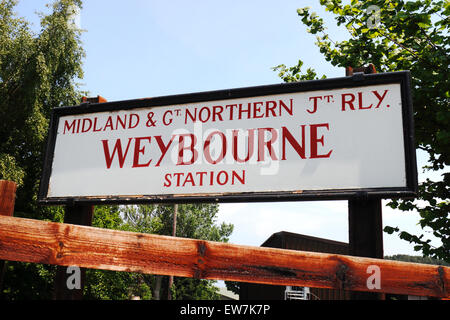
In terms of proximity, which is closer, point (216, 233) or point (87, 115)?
point (87, 115)

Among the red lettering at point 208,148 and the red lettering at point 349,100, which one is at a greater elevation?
the red lettering at point 349,100

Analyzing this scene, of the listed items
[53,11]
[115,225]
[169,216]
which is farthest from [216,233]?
[53,11]

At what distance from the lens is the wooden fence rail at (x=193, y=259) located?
92.5 inches

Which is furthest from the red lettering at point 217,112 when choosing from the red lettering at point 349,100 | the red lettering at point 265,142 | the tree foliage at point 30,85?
the tree foliage at point 30,85

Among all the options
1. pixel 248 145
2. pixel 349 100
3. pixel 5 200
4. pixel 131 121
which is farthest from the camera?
pixel 131 121

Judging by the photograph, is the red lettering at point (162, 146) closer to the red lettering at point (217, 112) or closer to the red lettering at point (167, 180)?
the red lettering at point (167, 180)

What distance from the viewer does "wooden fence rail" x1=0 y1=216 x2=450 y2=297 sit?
Answer: 2.35m

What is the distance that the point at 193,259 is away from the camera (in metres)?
2.41

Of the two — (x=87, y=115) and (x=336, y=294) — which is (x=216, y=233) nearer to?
(x=336, y=294)

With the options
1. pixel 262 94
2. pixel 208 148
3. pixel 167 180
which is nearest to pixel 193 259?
pixel 167 180

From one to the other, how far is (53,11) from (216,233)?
96.7 feet

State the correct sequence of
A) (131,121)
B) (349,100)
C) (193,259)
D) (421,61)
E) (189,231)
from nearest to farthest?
1. (193,259)
2. (349,100)
3. (131,121)
4. (421,61)
5. (189,231)

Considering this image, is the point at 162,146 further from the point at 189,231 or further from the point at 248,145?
the point at 189,231

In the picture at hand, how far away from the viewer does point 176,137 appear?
3438 mm
